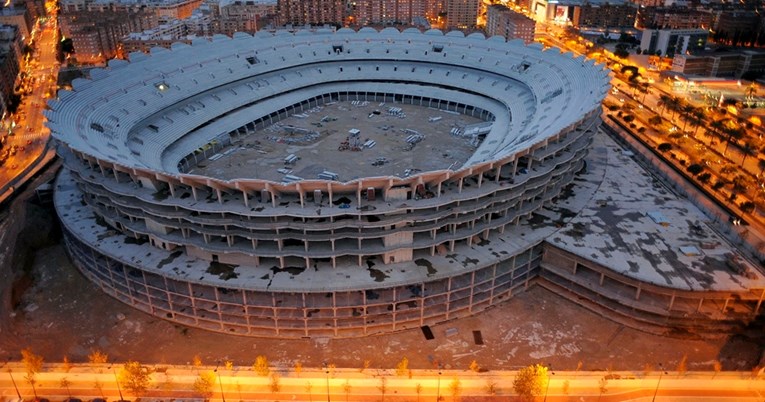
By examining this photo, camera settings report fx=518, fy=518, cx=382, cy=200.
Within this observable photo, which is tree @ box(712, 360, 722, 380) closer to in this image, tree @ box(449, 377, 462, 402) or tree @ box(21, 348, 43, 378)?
tree @ box(449, 377, 462, 402)

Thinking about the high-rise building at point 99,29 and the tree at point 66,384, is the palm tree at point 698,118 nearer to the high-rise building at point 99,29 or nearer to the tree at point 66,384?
the tree at point 66,384

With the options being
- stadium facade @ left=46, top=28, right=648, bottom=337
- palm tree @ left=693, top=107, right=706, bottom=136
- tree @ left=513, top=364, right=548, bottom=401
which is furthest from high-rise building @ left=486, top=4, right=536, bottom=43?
tree @ left=513, top=364, right=548, bottom=401

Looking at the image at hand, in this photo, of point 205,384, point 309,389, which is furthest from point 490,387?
point 205,384

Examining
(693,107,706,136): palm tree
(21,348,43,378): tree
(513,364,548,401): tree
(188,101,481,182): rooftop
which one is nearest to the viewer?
(513,364,548,401): tree

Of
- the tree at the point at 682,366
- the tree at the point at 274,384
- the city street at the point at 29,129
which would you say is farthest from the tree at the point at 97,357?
the tree at the point at 682,366

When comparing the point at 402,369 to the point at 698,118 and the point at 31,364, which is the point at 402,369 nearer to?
the point at 31,364
